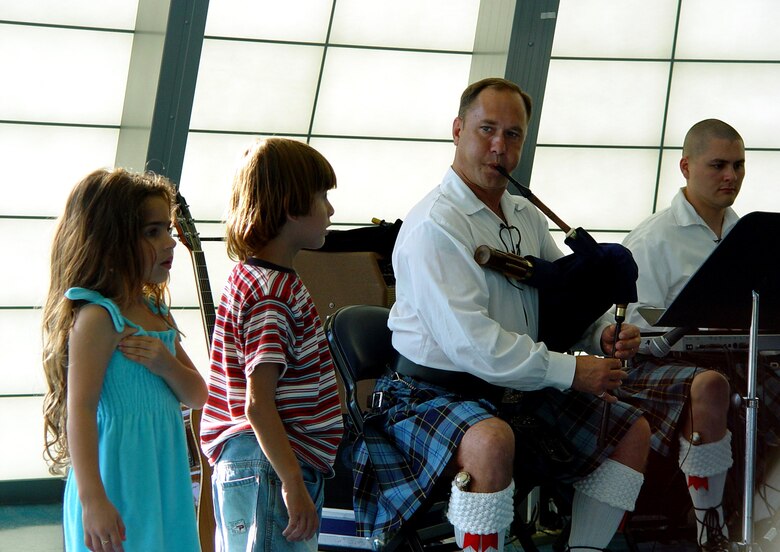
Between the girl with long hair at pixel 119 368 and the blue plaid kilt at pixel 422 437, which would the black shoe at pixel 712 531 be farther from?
the girl with long hair at pixel 119 368

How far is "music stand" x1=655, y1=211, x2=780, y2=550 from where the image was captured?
7.10 ft

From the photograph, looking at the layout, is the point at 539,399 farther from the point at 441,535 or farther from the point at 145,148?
the point at 145,148

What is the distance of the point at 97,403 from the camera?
1653 mm

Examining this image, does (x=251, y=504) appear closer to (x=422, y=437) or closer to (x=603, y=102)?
(x=422, y=437)

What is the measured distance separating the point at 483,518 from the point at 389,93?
2.22 meters

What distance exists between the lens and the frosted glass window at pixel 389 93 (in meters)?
3.83

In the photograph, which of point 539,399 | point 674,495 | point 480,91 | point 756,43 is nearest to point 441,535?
point 539,399

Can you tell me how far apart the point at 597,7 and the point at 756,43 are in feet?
2.36

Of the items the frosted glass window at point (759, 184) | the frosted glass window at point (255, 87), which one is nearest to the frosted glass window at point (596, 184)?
the frosted glass window at point (759, 184)

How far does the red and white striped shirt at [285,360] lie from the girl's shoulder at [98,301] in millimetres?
200

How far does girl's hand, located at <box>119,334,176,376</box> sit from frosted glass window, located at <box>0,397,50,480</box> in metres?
2.25

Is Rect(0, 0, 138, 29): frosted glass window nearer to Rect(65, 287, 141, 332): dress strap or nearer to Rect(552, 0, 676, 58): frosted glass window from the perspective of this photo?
Rect(552, 0, 676, 58): frosted glass window

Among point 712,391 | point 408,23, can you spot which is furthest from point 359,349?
point 408,23

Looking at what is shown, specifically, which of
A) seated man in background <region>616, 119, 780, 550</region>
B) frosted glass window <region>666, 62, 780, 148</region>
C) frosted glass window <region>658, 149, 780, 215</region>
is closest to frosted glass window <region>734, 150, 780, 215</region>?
frosted glass window <region>658, 149, 780, 215</region>
